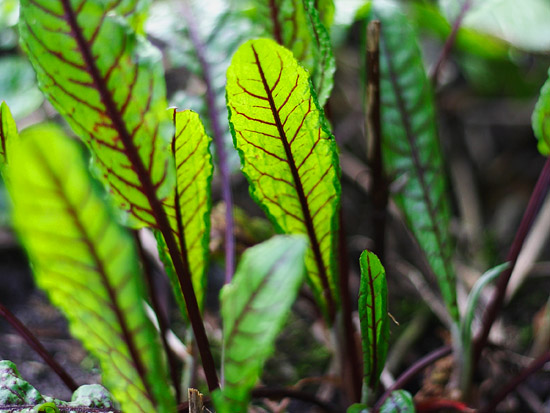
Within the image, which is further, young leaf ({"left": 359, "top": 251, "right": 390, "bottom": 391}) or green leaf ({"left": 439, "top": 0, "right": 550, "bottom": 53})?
green leaf ({"left": 439, "top": 0, "right": 550, "bottom": 53})

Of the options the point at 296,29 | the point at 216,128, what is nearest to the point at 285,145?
the point at 296,29

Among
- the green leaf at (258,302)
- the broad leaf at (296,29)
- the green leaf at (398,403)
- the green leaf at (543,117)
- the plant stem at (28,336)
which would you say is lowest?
the green leaf at (398,403)

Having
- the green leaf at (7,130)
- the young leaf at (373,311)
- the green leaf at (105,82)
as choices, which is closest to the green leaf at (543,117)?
the young leaf at (373,311)

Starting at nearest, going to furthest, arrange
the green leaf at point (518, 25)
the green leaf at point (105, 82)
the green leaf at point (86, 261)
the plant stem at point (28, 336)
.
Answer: the green leaf at point (86, 261), the green leaf at point (105, 82), the plant stem at point (28, 336), the green leaf at point (518, 25)

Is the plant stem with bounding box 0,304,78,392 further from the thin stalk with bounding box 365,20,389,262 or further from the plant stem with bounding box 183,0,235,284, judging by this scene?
the thin stalk with bounding box 365,20,389,262

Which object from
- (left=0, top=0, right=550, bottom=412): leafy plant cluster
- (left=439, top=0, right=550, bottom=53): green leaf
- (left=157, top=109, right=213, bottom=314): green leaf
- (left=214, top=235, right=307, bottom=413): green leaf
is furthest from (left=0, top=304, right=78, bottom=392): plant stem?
(left=439, top=0, right=550, bottom=53): green leaf

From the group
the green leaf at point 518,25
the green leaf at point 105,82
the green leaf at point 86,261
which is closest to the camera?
the green leaf at point 86,261

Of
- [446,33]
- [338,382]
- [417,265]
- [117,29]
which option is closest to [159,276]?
[338,382]

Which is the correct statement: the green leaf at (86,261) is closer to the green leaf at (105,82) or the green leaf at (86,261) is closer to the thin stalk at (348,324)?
the green leaf at (105,82)
